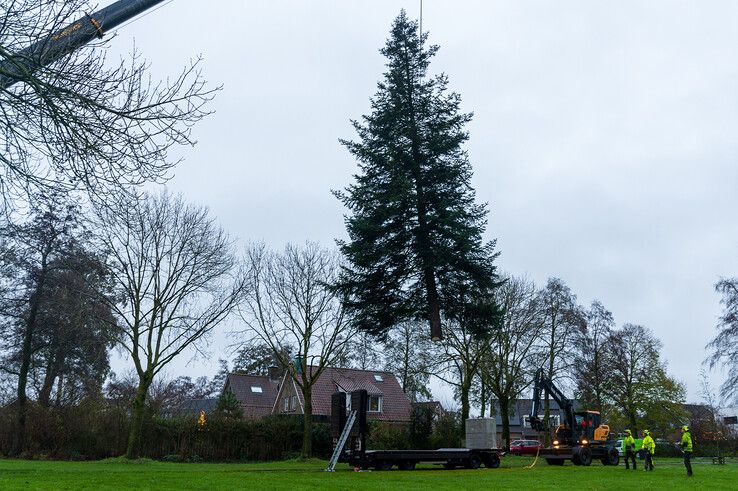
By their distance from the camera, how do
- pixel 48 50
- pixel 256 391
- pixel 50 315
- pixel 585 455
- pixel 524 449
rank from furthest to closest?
pixel 256 391 < pixel 524 449 < pixel 50 315 < pixel 585 455 < pixel 48 50

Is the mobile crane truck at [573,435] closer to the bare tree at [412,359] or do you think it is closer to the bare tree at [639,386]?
the bare tree at [412,359]

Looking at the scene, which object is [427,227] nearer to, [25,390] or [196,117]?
[196,117]

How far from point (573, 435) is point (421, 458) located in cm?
1036

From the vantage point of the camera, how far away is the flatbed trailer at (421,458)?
999 inches

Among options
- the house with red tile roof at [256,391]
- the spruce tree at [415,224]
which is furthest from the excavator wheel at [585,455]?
the house with red tile roof at [256,391]

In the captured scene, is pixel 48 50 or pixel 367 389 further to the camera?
pixel 367 389

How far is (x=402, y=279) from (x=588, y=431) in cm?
1356

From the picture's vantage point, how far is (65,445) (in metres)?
35.0

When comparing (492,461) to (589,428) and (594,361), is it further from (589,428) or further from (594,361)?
(594,361)

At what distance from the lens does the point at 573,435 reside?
3262 centimetres

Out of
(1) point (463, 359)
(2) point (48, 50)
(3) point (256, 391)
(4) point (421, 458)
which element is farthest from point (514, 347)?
(2) point (48, 50)

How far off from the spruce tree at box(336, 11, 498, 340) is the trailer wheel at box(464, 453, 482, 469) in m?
6.04

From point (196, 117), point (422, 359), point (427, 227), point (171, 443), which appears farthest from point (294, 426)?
point (196, 117)

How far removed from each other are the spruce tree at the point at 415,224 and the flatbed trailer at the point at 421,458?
15.8ft
